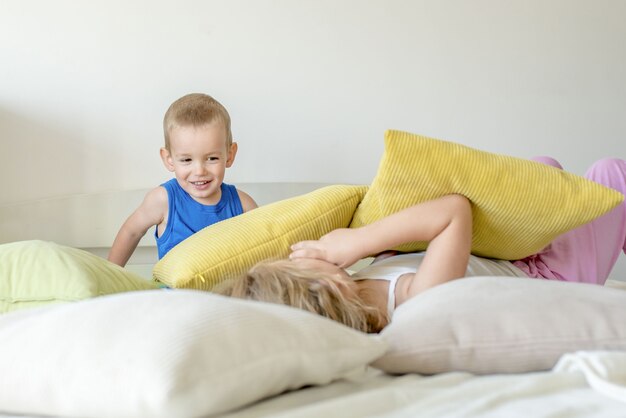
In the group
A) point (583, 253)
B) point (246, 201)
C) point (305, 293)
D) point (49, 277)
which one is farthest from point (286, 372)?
point (246, 201)

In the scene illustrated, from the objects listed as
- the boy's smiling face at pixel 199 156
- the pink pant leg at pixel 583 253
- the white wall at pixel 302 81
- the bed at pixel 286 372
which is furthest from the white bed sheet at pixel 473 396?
the white wall at pixel 302 81

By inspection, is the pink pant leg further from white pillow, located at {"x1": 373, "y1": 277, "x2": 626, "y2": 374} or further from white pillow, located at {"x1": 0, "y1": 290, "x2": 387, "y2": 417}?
white pillow, located at {"x1": 0, "y1": 290, "x2": 387, "y2": 417}

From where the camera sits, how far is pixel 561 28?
251cm

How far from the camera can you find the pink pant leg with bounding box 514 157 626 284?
1665 mm

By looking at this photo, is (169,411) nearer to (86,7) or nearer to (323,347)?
(323,347)

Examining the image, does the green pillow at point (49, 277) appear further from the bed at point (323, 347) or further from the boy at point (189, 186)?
the boy at point (189, 186)

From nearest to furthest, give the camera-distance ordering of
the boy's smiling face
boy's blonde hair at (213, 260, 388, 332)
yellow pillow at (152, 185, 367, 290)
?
boy's blonde hair at (213, 260, 388, 332) < yellow pillow at (152, 185, 367, 290) < the boy's smiling face

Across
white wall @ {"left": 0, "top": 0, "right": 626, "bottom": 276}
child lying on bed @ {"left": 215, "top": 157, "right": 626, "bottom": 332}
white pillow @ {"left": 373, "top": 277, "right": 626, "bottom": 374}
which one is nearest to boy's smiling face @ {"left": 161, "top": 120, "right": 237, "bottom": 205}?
white wall @ {"left": 0, "top": 0, "right": 626, "bottom": 276}

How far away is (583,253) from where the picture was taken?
5.58ft

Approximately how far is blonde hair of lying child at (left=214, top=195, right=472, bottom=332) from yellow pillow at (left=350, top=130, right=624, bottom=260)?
3 centimetres

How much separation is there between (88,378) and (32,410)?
87mm

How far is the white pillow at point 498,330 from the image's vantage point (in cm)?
96

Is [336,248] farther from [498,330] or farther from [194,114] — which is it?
[194,114]

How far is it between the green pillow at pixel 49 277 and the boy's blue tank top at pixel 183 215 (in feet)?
1.97
